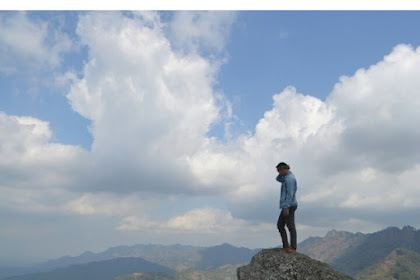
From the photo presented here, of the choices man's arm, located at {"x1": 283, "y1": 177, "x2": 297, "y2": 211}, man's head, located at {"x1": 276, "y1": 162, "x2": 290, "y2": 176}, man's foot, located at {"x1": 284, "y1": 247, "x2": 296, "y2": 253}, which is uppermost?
man's head, located at {"x1": 276, "y1": 162, "x2": 290, "y2": 176}

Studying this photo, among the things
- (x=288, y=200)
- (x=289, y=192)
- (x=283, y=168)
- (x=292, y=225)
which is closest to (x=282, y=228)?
(x=292, y=225)

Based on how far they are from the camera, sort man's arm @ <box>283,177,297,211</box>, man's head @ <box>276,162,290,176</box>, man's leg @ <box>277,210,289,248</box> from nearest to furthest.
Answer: man's arm @ <box>283,177,297,211</box> → man's head @ <box>276,162,290,176</box> → man's leg @ <box>277,210,289,248</box>

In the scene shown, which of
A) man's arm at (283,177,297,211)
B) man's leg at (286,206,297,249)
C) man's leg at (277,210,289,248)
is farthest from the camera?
man's leg at (277,210,289,248)

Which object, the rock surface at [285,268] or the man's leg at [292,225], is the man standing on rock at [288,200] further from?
the rock surface at [285,268]

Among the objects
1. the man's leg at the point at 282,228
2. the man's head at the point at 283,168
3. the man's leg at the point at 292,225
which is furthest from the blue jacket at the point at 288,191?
the man's leg at the point at 282,228

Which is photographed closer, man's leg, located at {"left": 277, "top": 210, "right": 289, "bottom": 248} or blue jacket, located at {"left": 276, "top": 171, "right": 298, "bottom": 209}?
blue jacket, located at {"left": 276, "top": 171, "right": 298, "bottom": 209}

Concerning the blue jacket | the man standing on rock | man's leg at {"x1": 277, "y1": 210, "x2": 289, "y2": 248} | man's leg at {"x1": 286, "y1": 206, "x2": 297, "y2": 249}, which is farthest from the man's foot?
the blue jacket

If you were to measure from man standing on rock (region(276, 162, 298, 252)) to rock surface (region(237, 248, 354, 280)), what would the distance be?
0.70 meters

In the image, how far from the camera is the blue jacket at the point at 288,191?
47.6ft

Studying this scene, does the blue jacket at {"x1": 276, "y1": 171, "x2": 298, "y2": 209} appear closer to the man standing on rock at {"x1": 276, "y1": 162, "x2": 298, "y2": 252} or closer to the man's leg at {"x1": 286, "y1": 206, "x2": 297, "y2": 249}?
the man standing on rock at {"x1": 276, "y1": 162, "x2": 298, "y2": 252}

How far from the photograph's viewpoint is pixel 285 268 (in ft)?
44.4

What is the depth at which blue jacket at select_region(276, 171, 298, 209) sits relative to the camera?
47.6ft

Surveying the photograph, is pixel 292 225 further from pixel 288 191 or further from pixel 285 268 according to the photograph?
pixel 285 268

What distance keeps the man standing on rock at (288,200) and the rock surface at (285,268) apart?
2.29 ft
